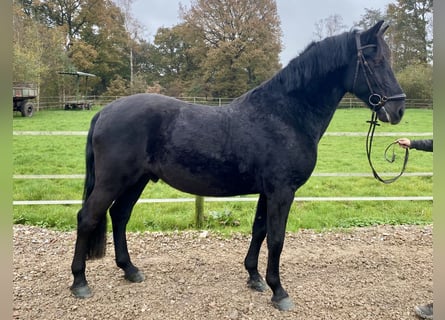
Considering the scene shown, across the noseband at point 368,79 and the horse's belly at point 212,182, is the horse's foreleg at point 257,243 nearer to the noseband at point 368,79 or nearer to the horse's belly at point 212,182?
the horse's belly at point 212,182

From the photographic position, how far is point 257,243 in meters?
2.88

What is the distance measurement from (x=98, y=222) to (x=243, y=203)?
3.12 metres

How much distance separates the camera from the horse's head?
93.0 inches

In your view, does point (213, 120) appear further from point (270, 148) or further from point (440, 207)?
point (440, 207)

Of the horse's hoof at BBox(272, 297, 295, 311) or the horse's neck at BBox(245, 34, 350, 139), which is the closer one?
the horse's neck at BBox(245, 34, 350, 139)

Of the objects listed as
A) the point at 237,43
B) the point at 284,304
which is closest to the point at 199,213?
the point at 284,304

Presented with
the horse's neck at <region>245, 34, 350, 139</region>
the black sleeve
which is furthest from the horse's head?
the black sleeve

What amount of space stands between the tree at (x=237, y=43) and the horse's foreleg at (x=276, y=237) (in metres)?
4.61

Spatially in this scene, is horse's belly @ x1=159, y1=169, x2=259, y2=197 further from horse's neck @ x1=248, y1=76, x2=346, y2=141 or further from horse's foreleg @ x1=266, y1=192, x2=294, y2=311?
horse's neck @ x1=248, y1=76, x2=346, y2=141

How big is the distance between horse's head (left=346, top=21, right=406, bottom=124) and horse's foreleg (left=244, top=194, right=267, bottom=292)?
1.17m

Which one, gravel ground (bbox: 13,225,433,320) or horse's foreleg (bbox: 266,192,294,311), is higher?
horse's foreleg (bbox: 266,192,294,311)

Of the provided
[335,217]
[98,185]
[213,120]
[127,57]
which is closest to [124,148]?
[98,185]

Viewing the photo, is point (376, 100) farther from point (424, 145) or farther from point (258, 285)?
point (258, 285)

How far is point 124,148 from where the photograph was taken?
253cm
